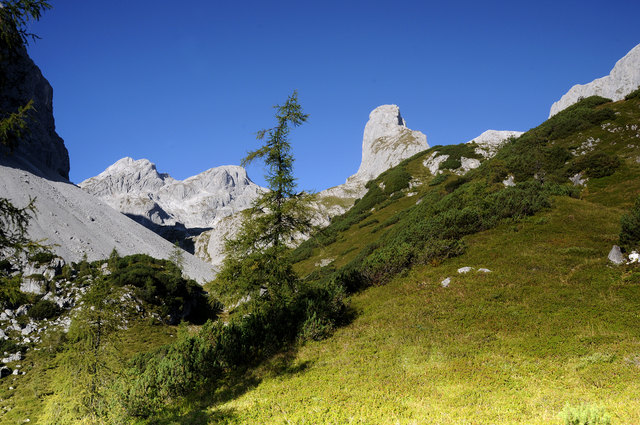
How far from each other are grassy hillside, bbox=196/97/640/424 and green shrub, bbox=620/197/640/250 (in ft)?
4.79

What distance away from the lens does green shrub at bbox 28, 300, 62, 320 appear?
33.8 meters

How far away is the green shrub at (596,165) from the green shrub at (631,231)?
59.7 feet

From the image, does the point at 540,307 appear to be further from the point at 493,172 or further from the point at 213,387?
the point at 493,172

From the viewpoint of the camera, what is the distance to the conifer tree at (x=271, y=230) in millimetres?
16859

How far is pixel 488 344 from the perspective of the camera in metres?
13.6

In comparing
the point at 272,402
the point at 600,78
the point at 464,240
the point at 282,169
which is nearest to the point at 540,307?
the point at 464,240

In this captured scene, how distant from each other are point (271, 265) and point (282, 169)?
220 inches

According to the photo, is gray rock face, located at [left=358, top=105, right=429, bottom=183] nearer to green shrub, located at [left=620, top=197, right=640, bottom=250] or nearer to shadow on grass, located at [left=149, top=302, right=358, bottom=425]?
green shrub, located at [left=620, top=197, right=640, bottom=250]

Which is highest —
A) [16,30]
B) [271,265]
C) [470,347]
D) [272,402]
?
[16,30]

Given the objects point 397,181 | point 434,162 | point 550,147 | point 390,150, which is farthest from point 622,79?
point 550,147

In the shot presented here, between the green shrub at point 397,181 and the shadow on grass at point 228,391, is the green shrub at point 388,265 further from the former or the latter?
the green shrub at point 397,181

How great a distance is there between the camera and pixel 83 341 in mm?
12180

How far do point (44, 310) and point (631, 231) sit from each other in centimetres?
5105

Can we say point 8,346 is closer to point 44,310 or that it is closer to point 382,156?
point 44,310
